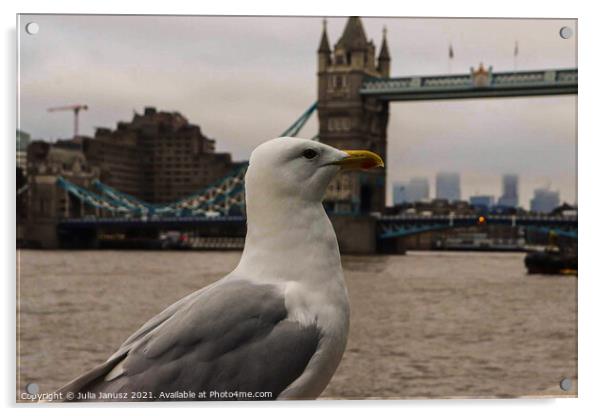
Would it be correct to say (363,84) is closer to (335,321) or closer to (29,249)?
(29,249)

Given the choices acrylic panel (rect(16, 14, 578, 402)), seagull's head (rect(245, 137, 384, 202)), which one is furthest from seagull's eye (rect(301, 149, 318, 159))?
acrylic panel (rect(16, 14, 578, 402))

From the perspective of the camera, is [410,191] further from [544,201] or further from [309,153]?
[309,153]

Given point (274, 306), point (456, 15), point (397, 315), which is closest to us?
point (274, 306)

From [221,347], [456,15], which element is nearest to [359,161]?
[221,347]

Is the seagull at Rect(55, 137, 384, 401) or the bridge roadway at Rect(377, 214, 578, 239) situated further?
the bridge roadway at Rect(377, 214, 578, 239)

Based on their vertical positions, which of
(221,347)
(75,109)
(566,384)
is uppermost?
(75,109)

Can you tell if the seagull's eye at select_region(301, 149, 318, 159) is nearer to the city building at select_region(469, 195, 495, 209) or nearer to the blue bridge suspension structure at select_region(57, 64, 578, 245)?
the blue bridge suspension structure at select_region(57, 64, 578, 245)
